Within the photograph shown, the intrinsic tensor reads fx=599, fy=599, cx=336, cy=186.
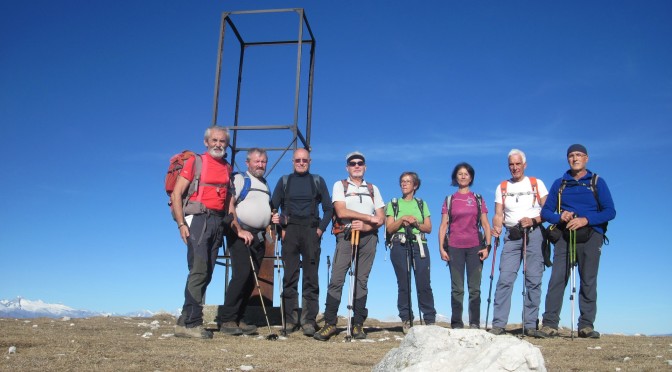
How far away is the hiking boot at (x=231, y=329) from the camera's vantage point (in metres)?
8.76

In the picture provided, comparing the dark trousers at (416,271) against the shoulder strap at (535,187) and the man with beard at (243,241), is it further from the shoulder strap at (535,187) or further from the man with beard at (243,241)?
the man with beard at (243,241)

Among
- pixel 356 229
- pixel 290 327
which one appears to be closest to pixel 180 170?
pixel 356 229

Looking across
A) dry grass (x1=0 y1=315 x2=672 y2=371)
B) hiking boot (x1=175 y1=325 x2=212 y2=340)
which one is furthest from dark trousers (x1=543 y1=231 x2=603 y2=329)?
hiking boot (x1=175 y1=325 x2=212 y2=340)

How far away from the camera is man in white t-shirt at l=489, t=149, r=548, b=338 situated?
29.8ft

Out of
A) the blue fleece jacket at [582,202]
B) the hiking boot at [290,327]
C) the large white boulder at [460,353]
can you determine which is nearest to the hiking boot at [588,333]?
the blue fleece jacket at [582,202]

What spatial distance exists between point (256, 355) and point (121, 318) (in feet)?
23.3

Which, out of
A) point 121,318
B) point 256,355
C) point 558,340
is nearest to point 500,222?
point 558,340

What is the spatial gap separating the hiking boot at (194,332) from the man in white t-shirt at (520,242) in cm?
421

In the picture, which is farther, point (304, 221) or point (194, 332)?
point (304, 221)

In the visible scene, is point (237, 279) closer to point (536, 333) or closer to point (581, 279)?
point (536, 333)

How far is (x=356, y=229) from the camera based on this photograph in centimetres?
888

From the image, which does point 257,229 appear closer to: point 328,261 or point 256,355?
point 328,261

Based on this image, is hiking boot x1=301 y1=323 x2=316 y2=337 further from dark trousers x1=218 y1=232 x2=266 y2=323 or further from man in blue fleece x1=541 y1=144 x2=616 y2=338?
man in blue fleece x1=541 y1=144 x2=616 y2=338

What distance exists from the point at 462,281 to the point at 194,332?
4.14 metres
